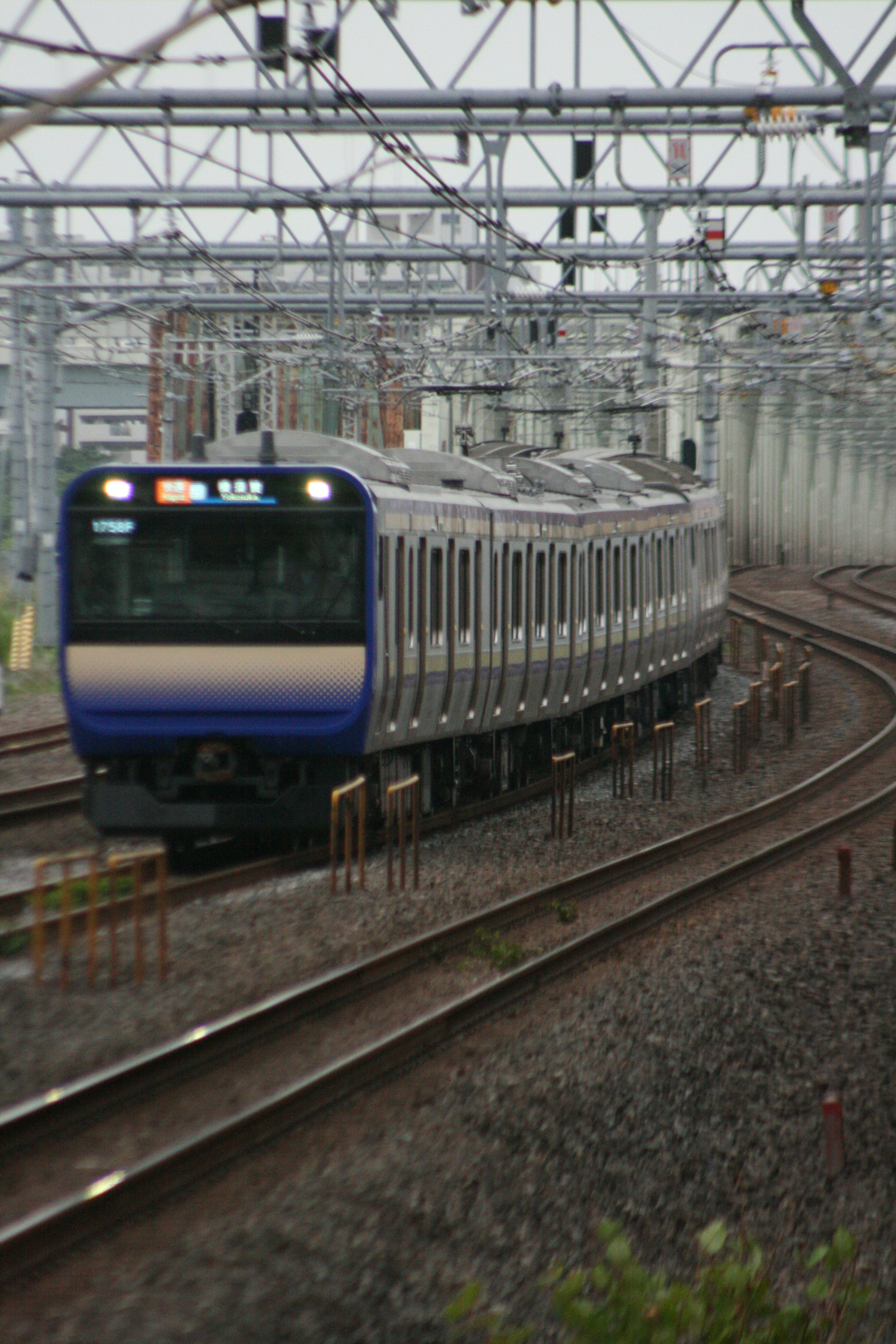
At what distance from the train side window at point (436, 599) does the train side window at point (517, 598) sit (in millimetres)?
2098

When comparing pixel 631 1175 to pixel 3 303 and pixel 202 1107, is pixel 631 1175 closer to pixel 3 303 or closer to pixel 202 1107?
pixel 202 1107

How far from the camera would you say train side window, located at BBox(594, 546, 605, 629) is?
18.9 meters

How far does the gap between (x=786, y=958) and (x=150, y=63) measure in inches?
259

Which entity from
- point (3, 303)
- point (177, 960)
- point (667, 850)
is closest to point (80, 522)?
point (177, 960)

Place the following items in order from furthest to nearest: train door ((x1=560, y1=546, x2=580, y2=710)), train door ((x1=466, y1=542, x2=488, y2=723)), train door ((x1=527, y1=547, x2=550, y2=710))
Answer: train door ((x1=560, y1=546, x2=580, y2=710)) → train door ((x1=527, y1=547, x2=550, y2=710)) → train door ((x1=466, y1=542, x2=488, y2=723))

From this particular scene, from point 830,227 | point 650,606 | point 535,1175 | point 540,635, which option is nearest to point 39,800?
point 540,635

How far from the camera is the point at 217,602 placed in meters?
11.7

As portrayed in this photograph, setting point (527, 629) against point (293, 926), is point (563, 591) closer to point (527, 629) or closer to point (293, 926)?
point (527, 629)

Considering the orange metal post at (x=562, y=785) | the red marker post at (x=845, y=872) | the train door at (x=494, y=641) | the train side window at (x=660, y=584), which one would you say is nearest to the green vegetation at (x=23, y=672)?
the train side window at (x=660, y=584)

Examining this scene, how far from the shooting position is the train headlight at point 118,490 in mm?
11594

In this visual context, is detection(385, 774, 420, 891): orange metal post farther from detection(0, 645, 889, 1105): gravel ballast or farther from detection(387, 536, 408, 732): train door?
detection(387, 536, 408, 732): train door

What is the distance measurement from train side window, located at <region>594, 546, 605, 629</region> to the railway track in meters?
Result: 6.54

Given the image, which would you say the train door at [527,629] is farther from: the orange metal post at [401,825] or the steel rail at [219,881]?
the orange metal post at [401,825]

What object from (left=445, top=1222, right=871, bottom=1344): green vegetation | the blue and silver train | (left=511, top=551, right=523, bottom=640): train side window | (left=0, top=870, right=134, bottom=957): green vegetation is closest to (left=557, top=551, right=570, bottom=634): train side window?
(left=511, top=551, right=523, bottom=640): train side window
